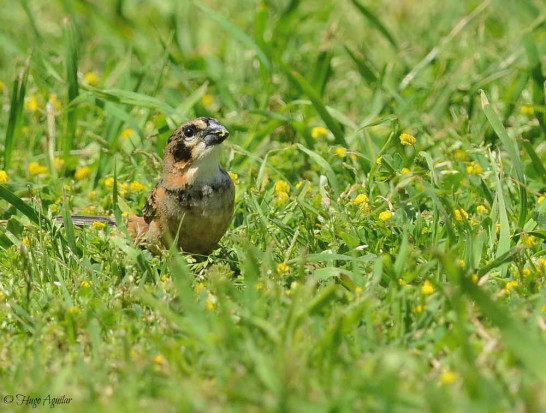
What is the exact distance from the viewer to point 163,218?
16.5 ft

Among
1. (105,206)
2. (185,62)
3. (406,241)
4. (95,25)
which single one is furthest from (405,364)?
(95,25)

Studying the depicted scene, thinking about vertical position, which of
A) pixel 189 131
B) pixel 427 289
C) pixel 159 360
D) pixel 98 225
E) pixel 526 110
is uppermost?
pixel 526 110

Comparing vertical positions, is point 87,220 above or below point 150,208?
below

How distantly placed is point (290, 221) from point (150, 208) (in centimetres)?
74

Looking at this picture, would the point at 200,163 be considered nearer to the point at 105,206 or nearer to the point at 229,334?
the point at 105,206

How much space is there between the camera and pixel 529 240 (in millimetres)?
4586

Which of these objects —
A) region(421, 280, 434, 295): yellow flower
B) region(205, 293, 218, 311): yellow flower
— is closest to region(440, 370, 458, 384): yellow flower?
region(421, 280, 434, 295): yellow flower

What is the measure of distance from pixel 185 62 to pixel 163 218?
2330 millimetres

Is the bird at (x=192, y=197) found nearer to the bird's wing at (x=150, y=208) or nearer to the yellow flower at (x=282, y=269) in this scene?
the bird's wing at (x=150, y=208)

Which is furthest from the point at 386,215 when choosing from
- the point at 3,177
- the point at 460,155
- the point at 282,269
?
the point at 3,177

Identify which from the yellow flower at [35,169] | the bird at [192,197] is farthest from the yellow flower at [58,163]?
the bird at [192,197]

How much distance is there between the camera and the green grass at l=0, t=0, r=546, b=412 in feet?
10.7

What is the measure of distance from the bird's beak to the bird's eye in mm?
94

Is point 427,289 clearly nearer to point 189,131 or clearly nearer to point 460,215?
point 460,215
